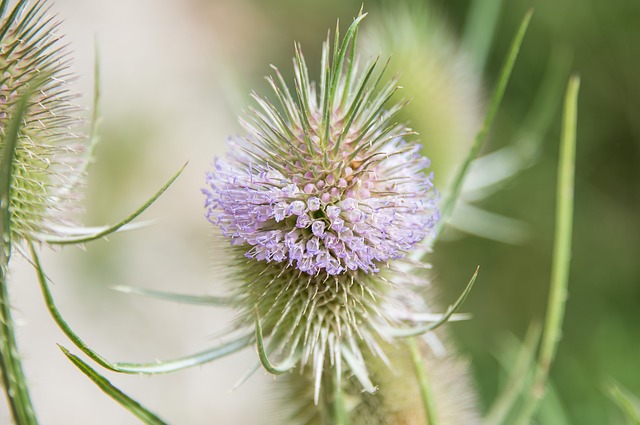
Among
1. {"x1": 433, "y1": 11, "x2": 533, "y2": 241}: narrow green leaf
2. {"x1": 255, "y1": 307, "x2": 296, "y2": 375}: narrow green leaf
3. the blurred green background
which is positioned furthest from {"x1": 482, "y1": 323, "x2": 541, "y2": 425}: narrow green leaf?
the blurred green background

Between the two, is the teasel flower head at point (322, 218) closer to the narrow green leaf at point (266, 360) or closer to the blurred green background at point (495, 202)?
the narrow green leaf at point (266, 360)

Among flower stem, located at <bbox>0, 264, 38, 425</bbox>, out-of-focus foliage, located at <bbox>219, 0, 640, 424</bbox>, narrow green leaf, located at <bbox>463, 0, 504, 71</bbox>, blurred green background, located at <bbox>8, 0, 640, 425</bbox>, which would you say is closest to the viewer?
flower stem, located at <bbox>0, 264, 38, 425</bbox>

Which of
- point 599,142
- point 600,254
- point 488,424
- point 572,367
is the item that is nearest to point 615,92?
point 599,142

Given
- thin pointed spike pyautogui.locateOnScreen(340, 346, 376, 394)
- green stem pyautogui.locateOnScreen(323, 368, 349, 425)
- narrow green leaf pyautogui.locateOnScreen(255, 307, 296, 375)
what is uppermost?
narrow green leaf pyautogui.locateOnScreen(255, 307, 296, 375)

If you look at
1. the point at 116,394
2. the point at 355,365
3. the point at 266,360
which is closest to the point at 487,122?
the point at 355,365

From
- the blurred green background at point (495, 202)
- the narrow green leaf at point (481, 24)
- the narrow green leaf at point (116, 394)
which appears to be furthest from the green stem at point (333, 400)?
the blurred green background at point (495, 202)

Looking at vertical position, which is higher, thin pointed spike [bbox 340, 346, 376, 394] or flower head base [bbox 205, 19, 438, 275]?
flower head base [bbox 205, 19, 438, 275]

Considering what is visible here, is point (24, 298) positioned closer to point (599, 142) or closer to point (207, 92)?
point (207, 92)

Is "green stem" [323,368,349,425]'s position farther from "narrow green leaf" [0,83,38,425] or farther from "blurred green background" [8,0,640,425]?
"blurred green background" [8,0,640,425]
